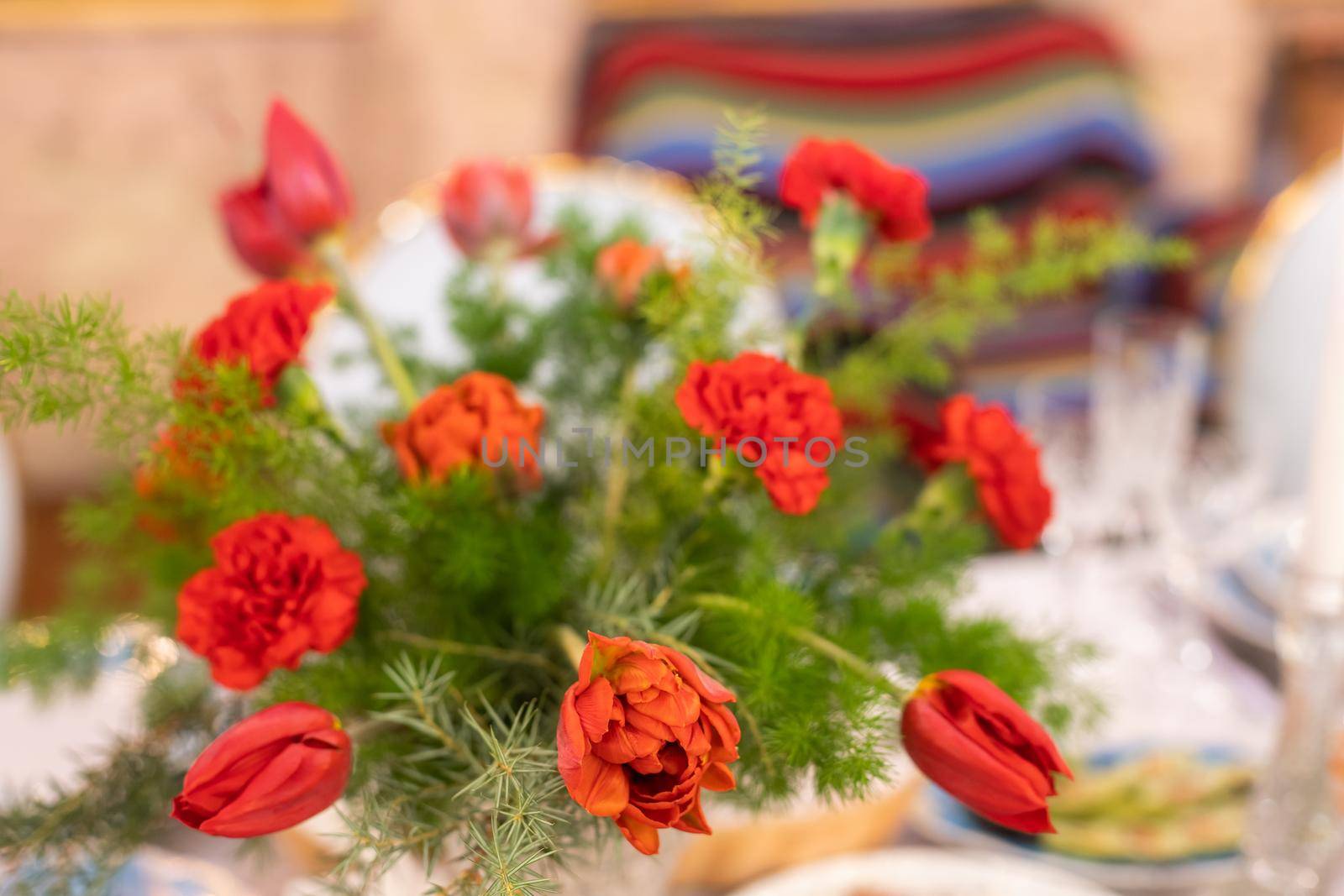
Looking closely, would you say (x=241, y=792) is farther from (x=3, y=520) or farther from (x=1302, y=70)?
(x=1302, y=70)

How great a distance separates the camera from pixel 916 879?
1.66ft

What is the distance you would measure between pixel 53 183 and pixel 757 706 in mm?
2356

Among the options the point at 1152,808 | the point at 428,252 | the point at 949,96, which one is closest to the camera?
the point at 1152,808

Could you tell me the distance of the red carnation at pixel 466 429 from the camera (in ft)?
1.17

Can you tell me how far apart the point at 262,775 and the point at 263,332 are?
140mm

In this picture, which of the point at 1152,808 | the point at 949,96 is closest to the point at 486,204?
the point at 1152,808

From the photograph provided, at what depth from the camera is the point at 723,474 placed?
0.36 m

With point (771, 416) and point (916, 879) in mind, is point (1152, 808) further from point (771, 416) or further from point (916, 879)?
point (771, 416)

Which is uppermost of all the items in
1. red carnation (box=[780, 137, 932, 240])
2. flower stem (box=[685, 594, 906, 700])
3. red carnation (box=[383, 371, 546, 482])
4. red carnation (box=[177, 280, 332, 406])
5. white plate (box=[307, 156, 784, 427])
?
red carnation (box=[780, 137, 932, 240])

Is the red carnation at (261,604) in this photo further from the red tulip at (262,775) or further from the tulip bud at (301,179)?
the tulip bud at (301,179)

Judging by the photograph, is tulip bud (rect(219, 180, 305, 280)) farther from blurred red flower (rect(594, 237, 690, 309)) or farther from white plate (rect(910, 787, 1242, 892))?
white plate (rect(910, 787, 1242, 892))

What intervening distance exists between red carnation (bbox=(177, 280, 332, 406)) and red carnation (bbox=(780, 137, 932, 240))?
0.18 meters

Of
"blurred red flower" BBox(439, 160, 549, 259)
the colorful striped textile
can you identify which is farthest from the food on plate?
the colorful striped textile

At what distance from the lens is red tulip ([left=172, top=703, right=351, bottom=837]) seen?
0.93 ft
